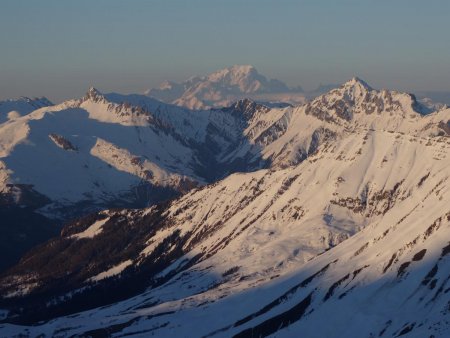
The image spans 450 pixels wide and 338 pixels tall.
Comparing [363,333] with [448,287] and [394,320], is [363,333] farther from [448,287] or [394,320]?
[448,287]

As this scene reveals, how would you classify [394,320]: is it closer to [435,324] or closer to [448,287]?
[448,287]

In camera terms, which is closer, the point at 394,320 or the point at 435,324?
the point at 435,324

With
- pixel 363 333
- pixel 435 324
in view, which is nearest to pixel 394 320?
pixel 363 333

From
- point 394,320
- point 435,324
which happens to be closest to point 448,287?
point 394,320

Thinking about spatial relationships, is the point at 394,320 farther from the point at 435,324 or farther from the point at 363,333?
the point at 435,324

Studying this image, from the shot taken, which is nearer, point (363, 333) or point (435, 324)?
point (435, 324)

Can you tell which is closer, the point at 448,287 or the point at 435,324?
the point at 435,324
